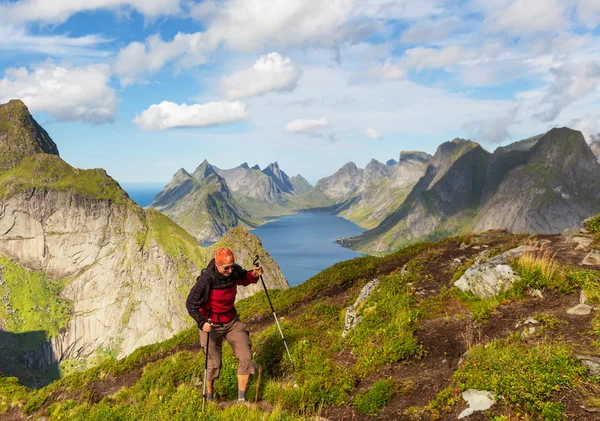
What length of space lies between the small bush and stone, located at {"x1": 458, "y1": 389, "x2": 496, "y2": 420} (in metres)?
1.97

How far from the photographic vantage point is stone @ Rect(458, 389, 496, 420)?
7718mm

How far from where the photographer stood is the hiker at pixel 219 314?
33.0 feet

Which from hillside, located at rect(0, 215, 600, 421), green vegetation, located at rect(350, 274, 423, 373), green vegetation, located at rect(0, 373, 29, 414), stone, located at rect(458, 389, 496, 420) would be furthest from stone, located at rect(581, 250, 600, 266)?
green vegetation, located at rect(0, 373, 29, 414)

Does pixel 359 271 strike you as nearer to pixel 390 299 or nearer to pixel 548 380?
pixel 390 299

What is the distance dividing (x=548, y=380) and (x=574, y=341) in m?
2.45

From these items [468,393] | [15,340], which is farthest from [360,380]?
[15,340]

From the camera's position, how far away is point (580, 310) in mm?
10562

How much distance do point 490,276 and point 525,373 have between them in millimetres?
6559

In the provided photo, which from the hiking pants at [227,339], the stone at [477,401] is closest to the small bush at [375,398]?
the stone at [477,401]

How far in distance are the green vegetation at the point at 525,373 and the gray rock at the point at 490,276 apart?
432 cm

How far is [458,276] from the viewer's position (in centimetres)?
1536

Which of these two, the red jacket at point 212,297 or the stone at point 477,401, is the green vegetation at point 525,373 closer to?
the stone at point 477,401

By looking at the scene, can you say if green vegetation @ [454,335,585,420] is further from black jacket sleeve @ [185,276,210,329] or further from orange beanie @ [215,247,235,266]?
black jacket sleeve @ [185,276,210,329]

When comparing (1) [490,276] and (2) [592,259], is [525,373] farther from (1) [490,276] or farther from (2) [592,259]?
(2) [592,259]
